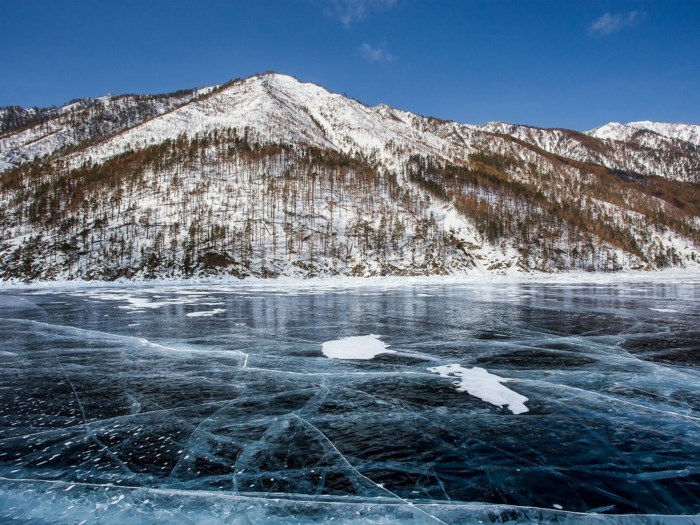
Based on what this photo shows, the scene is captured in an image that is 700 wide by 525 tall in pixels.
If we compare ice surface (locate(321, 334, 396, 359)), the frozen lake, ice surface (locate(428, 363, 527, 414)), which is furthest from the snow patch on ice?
ice surface (locate(428, 363, 527, 414))

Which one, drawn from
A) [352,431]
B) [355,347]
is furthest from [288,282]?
[352,431]

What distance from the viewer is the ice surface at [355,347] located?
36.9ft

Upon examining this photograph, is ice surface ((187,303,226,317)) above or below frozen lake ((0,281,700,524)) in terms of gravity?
above

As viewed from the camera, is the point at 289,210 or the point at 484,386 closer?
the point at 484,386

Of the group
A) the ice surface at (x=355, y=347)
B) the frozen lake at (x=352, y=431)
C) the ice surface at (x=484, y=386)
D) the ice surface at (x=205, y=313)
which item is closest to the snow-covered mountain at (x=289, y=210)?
the ice surface at (x=205, y=313)

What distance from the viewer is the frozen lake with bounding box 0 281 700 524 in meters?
4.09

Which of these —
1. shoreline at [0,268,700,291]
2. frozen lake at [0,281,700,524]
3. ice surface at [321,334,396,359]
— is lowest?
frozen lake at [0,281,700,524]

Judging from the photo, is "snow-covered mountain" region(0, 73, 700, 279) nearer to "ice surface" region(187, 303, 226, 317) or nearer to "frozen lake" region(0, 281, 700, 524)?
"ice surface" region(187, 303, 226, 317)

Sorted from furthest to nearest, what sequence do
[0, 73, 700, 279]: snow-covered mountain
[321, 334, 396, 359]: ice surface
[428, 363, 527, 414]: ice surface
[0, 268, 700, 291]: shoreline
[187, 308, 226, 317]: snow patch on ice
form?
[0, 73, 700, 279]: snow-covered mountain, [0, 268, 700, 291]: shoreline, [187, 308, 226, 317]: snow patch on ice, [321, 334, 396, 359]: ice surface, [428, 363, 527, 414]: ice surface

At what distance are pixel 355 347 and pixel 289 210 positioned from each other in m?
75.4

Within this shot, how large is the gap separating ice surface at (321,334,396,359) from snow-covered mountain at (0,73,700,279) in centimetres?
5491

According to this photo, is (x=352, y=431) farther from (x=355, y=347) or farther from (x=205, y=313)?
(x=205, y=313)

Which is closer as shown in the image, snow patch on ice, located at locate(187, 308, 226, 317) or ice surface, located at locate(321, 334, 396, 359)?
ice surface, located at locate(321, 334, 396, 359)

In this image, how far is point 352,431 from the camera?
595 centimetres
